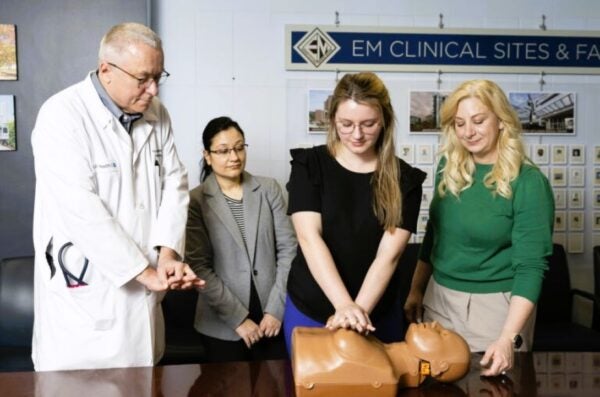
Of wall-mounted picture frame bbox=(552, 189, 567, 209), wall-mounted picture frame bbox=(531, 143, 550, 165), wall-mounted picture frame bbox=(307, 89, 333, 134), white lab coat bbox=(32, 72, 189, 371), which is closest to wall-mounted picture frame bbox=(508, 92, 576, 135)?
wall-mounted picture frame bbox=(531, 143, 550, 165)

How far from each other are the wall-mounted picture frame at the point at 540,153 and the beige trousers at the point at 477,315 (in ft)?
5.92

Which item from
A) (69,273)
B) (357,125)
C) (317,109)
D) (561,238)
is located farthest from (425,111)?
(69,273)

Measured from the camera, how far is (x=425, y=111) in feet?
11.4

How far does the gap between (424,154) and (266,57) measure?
1.00 m

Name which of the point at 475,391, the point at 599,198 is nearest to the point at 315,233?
the point at 475,391

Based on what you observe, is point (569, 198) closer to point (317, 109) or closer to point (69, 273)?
point (317, 109)

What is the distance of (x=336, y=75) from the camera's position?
3385 mm

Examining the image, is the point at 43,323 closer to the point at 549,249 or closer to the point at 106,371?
the point at 106,371

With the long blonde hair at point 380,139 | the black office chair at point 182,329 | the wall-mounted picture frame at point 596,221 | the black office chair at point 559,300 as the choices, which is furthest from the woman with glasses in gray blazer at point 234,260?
the wall-mounted picture frame at point 596,221

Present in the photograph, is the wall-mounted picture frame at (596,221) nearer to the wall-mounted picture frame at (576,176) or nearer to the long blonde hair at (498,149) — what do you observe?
the wall-mounted picture frame at (576,176)

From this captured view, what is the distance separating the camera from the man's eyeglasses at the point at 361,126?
1758 mm

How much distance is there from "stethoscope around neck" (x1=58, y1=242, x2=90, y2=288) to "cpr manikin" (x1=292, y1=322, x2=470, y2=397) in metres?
0.73

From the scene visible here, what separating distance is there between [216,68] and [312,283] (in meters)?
1.76

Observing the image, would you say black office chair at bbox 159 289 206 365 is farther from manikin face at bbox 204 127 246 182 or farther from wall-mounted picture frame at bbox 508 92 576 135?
wall-mounted picture frame at bbox 508 92 576 135
